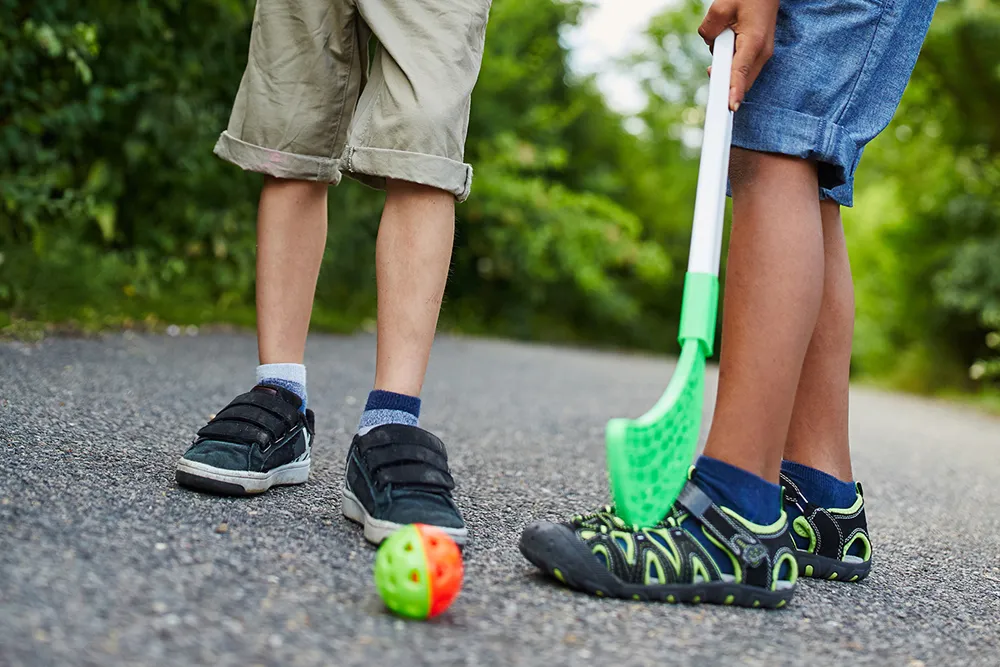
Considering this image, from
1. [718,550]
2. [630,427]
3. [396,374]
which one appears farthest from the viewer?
[396,374]

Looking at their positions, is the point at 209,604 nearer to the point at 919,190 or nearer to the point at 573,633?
the point at 573,633

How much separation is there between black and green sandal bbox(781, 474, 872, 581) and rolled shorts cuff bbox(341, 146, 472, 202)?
833 millimetres

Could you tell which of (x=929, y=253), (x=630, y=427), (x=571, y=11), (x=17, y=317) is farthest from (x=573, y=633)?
(x=571, y=11)

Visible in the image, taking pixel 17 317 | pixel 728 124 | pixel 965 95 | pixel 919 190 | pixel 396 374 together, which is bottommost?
pixel 17 317

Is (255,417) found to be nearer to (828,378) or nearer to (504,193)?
(828,378)

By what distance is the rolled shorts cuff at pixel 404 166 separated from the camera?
1736mm

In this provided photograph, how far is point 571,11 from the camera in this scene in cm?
1024

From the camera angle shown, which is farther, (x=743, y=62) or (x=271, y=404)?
(x=271, y=404)

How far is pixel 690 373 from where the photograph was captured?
4.83ft

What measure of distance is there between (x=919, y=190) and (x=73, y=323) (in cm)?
913

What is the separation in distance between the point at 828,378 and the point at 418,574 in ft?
3.11

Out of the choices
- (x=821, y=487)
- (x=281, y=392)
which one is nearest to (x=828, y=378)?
(x=821, y=487)

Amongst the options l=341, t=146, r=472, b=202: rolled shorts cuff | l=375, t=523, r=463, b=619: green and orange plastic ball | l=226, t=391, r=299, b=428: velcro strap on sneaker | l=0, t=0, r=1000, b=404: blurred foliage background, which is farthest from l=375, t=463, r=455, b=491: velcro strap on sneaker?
l=0, t=0, r=1000, b=404: blurred foliage background

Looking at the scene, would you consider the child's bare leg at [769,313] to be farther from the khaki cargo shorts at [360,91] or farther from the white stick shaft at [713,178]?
the khaki cargo shorts at [360,91]
